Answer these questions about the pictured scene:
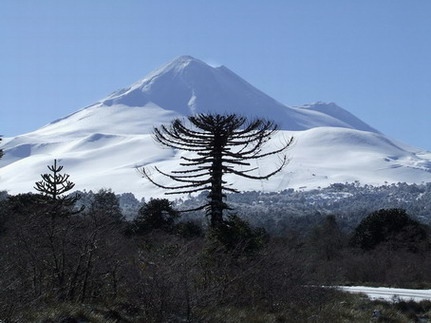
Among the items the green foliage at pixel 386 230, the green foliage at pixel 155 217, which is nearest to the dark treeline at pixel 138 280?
the green foliage at pixel 155 217

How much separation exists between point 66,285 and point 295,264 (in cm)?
643

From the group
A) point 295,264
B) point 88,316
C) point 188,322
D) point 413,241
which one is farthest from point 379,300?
point 413,241

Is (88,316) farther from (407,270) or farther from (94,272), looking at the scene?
(407,270)

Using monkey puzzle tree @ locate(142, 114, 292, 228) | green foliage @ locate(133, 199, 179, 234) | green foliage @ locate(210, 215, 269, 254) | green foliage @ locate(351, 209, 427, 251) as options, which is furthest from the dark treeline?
green foliage @ locate(351, 209, 427, 251)

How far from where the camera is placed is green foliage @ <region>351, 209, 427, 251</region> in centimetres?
3728

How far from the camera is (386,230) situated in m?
38.1

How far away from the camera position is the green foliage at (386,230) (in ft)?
122

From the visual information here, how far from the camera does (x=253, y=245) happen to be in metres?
19.1

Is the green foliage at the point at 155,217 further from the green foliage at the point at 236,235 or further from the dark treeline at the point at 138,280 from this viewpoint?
the dark treeline at the point at 138,280

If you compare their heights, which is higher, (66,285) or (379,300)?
(66,285)

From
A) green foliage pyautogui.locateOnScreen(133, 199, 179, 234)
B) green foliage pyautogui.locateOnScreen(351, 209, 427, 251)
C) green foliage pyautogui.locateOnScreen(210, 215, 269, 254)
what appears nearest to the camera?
green foliage pyautogui.locateOnScreen(210, 215, 269, 254)

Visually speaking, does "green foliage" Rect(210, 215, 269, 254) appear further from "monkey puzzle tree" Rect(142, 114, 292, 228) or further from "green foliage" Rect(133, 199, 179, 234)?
Result: "green foliage" Rect(133, 199, 179, 234)

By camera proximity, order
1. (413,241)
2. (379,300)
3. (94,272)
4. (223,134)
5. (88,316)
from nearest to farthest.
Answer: (88,316) → (94,272) → (379,300) → (223,134) → (413,241)

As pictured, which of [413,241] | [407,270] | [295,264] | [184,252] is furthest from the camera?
[413,241]
